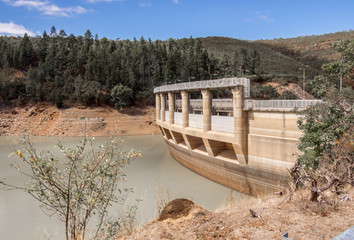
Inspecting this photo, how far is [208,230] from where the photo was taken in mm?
7051

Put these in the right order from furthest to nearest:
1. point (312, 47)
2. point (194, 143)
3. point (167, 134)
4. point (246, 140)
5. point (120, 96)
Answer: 1. point (312, 47)
2. point (120, 96)
3. point (167, 134)
4. point (194, 143)
5. point (246, 140)

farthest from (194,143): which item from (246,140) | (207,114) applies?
(246,140)

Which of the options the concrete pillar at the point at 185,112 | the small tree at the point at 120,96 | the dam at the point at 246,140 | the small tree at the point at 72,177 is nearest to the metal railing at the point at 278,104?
A: the dam at the point at 246,140

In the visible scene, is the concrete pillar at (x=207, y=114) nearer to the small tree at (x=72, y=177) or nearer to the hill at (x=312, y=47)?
the small tree at (x=72, y=177)

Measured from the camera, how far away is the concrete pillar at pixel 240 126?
65.1 feet

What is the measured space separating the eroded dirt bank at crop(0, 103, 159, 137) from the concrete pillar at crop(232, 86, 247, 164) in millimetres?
34720

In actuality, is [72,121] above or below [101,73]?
below

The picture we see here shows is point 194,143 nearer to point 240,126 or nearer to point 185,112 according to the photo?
point 185,112

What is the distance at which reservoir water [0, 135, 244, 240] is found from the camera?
15203mm

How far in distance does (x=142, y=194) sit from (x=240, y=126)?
30.7 feet

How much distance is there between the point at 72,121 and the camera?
5478 cm

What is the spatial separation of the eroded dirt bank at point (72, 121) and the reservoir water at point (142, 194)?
17052mm

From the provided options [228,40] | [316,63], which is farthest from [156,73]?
[228,40]

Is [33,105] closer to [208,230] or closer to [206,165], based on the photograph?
[206,165]
